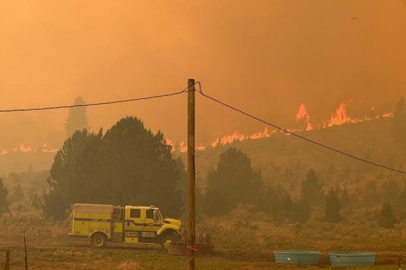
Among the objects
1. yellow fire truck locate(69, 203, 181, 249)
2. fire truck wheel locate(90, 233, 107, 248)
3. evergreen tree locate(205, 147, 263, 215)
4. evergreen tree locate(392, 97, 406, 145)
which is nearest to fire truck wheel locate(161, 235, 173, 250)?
yellow fire truck locate(69, 203, 181, 249)

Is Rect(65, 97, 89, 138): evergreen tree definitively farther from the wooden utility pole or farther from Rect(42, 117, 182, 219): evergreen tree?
the wooden utility pole

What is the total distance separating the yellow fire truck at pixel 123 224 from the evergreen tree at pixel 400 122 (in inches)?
4009

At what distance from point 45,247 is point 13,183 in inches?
3389

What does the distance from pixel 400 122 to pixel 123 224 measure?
348 feet

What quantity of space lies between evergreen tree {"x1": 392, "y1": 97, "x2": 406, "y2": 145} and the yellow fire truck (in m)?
102

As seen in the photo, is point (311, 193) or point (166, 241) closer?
point (166, 241)

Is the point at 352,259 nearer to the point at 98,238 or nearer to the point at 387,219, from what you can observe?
the point at 98,238

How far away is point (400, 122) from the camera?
127 m

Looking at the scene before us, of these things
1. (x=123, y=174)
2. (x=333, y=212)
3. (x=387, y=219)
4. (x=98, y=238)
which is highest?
(x=123, y=174)

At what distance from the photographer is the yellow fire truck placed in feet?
118

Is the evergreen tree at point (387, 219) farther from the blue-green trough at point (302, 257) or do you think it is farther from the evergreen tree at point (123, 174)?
the blue-green trough at point (302, 257)

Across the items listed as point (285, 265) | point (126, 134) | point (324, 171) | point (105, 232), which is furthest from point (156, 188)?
point (324, 171)

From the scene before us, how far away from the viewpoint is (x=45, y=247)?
1426 inches

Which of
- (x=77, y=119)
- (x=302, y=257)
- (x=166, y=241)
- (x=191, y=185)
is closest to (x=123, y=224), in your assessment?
(x=166, y=241)
